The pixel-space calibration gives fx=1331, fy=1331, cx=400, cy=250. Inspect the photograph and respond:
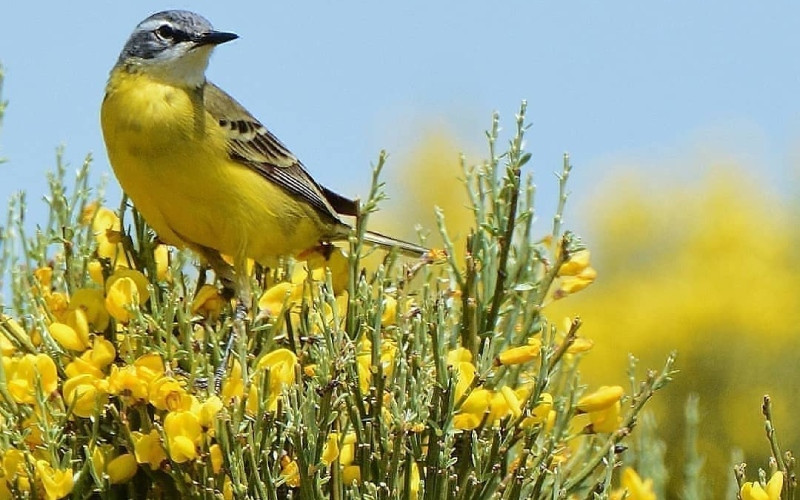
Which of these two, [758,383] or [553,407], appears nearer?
[553,407]

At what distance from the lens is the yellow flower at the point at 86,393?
9.68ft

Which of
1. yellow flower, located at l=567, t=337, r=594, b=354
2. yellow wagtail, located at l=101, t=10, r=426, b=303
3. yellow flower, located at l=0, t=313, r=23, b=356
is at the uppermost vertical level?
yellow wagtail, located at l=101, t=10, r=426, b=303

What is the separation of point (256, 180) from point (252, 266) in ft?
1.73

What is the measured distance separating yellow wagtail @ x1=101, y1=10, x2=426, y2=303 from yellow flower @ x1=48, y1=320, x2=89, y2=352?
0.86 m

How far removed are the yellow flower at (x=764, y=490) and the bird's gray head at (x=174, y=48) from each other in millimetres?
2875

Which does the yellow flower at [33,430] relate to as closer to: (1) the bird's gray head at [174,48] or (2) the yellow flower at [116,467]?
(2) the yellow flower at [116,467]

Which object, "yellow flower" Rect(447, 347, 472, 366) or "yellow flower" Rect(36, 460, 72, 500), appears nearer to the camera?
"yellow flower" Rect(36, 460, 72, 500)

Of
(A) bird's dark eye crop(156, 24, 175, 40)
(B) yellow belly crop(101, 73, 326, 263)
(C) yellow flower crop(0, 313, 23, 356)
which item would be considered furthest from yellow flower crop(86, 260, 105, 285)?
(A) bird's dark eye crop(156, 24, 175, 40)

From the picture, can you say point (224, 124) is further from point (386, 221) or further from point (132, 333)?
point (386, 221)

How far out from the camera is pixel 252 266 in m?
4.50

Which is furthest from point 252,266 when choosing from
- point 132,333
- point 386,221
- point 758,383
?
point 386,221

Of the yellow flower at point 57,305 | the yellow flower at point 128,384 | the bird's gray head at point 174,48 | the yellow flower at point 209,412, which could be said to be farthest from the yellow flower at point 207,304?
the bird's gray head at point 174,48

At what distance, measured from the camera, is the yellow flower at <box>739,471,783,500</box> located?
2.87 m

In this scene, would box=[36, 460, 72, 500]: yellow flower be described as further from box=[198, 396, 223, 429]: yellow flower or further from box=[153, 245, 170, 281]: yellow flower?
box=[153, 245, 170, 281]: yellow flower
